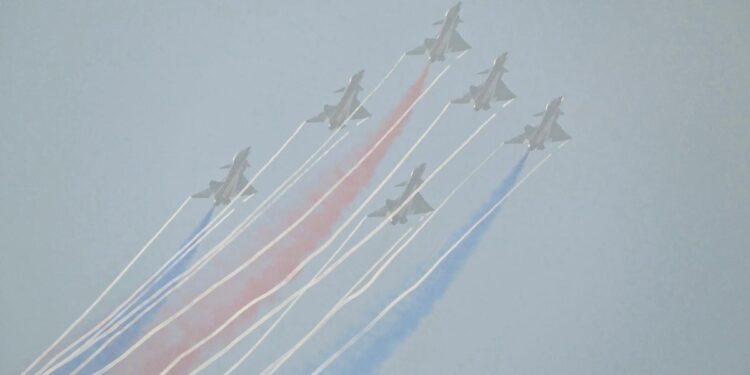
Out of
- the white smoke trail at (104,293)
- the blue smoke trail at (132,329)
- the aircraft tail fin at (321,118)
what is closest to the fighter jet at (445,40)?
the aircraft tail fin at (321,118)

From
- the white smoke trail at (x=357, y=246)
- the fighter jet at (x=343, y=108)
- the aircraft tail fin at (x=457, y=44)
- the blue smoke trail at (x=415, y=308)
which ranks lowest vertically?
the blue smoke trail at (x=415, y=308)

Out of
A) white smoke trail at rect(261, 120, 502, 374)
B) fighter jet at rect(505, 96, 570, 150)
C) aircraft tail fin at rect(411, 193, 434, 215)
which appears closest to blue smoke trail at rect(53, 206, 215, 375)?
white smoke trail at rect(261, 120, 502, 374)

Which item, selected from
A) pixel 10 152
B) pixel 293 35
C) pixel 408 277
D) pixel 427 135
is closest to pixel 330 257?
pixel 408 277

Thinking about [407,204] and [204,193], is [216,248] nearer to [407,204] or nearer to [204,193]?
[204,193]

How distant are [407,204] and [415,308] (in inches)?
72.8

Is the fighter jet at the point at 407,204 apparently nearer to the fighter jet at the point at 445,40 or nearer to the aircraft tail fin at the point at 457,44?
the fighter jet at the point at 445,40

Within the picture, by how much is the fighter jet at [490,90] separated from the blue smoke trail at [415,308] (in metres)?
1.44

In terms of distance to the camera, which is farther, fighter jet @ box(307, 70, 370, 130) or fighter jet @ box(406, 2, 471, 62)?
fighter jet @ box(406, 2, 471, 62)

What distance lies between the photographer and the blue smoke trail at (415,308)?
64.2 feet

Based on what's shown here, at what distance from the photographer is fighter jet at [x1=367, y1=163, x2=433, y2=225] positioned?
800 inches

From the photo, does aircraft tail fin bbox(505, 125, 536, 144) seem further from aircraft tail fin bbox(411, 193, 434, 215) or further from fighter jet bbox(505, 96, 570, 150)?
aircraft tail fin bbox(411, 193, 434, 215)

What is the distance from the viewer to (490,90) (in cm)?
2128

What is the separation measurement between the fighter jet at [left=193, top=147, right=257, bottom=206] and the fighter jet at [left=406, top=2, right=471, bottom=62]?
13.1 feet

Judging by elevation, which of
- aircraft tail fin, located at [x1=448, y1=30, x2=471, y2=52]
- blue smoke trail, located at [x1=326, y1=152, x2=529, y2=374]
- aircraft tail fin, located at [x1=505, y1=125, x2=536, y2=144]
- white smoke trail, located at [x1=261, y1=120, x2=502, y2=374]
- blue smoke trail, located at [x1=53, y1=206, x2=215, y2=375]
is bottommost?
blue smoke trail, located at [x1=326, y1=152, x2=529, y2=374]
